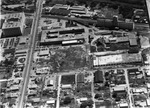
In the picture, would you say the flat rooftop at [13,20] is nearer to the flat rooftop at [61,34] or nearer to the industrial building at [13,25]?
the industrial building at [13,25]

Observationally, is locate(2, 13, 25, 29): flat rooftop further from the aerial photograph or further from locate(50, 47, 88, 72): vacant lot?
locate(50, 47, 88, 72): vacant lot

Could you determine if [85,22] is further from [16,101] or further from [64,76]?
[16,101]

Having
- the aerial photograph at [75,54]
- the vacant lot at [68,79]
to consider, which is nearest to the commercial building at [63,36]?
the aerial photograph at [75,54]

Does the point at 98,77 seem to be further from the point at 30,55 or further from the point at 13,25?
the point at 13,25

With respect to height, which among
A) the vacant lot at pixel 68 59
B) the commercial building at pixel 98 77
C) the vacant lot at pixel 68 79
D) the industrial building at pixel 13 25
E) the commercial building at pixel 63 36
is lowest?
the vacant lot at pixel 68 79

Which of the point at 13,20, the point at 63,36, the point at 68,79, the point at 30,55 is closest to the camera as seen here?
the point at 68,79

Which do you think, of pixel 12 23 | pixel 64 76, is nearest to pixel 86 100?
pixel 64 76

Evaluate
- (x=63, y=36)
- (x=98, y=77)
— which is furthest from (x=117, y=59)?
(x=63, y=36)

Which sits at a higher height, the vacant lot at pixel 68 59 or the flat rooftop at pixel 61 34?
the flat rooftop at pixel 61 34
